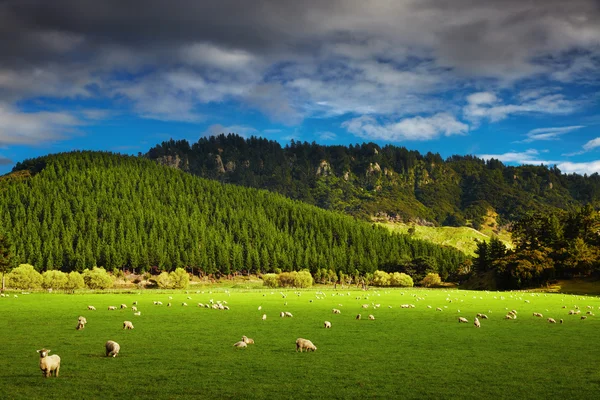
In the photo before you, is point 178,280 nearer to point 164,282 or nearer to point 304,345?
point 164,282

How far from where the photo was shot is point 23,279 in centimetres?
10456

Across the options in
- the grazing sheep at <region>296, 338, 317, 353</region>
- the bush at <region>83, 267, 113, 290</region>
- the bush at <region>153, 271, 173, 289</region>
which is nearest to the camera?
the grazing sheep at <region>296, 338, 317, 353</region>

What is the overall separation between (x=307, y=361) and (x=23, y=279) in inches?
4111

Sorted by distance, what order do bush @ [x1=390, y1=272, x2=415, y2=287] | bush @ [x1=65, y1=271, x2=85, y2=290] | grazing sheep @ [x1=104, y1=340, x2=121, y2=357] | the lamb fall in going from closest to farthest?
the lamb, grazing sheep @ [x1=104, y1=340, x2=121, y2=357], bush @ [x1=65, y1=271, x2=85, y2=290], bush @ [x1=390, y1=272, x2=415, y2=287]

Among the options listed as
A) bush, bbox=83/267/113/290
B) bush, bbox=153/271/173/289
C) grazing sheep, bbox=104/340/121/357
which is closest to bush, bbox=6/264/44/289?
bush, bbox=83/267/113/290

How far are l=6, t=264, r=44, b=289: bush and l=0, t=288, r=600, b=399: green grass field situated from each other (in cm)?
8158

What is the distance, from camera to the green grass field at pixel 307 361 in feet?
51.0

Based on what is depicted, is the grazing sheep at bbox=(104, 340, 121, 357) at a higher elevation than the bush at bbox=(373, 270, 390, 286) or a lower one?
higher

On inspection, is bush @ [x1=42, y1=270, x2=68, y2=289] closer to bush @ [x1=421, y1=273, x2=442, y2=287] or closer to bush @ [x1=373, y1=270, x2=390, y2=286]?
bush @ [x1=373, y1=270, x2=390, y2=286]

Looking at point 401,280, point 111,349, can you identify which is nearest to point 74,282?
point 401,280

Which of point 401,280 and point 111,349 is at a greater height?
point 111,349

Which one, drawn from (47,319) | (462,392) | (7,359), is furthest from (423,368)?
(47,319)

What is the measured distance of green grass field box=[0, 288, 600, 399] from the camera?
15531 mm

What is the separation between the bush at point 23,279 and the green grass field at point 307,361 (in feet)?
268
